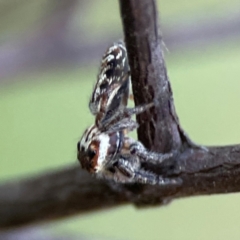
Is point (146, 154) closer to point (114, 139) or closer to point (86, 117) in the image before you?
point (114, 139)

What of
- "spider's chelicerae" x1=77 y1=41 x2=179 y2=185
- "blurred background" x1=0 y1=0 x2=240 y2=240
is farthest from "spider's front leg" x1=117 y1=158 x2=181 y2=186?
"blurred background" x1=0 y1=0 x2=240 y2=240

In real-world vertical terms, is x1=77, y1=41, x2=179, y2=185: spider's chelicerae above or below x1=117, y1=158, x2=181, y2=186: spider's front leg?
above

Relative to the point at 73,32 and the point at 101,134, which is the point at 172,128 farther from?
the point at 73,32

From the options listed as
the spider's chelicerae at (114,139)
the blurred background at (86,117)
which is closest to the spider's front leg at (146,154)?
the spider's chelicerae at (114,139)

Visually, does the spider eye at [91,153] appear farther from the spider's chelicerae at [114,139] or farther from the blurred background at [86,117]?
the blurred background at [86,117]

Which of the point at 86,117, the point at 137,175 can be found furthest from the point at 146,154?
the point at 86,117

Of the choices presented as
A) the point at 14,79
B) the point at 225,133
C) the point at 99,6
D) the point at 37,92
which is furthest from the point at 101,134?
the point at 37,92

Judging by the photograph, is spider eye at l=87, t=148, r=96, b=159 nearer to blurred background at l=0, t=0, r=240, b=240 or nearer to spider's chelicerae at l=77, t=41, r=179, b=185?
spider's chelicerae at l=77, t=41, r=179, b=185

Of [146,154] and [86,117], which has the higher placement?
[146,154]
